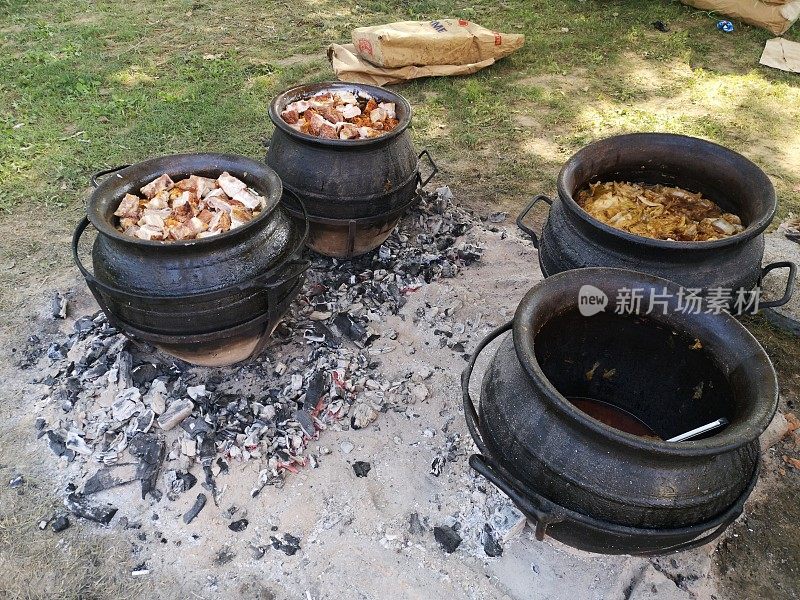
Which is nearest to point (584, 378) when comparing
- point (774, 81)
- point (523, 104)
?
point (523, 104)

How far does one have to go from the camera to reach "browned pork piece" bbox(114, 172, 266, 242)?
11.1 feet

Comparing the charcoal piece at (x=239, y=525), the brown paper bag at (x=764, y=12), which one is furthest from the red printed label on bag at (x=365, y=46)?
the brown paper bag at (x=764, y=12)

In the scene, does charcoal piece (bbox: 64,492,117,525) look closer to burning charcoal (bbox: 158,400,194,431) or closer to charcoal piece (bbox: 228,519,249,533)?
burning charcoal (bbox: 158,400,194,431)

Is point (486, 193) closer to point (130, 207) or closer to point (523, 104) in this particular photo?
point (523, 104)

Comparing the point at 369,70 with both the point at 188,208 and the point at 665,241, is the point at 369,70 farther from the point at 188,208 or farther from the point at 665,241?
the point at 665,241

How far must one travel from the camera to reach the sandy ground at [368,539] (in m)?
3.00

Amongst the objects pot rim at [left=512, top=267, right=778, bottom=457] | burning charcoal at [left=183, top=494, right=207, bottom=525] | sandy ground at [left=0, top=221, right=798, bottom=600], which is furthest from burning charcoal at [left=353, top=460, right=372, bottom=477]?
pot rim at [left=512, top=267, right=778, bottom=457]


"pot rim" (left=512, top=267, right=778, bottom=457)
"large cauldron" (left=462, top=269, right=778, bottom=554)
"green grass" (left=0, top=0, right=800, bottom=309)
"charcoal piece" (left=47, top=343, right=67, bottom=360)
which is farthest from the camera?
"green grass" (left=0, top=0, right=800, bottom=309)

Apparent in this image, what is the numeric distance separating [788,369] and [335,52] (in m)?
6.45

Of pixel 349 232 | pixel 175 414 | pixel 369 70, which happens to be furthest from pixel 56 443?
pixel 369 70

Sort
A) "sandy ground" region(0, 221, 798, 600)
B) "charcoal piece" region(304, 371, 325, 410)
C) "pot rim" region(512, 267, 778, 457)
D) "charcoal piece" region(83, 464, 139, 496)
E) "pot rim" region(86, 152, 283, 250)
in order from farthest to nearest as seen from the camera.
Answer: "charcoal piece" region(304, 371, 325, 410) < "charcoal piece" region(83, 464, 139, 496) < "pot rim" region(86, 152, 283, 250) < "sandy ground" region(0, 221, 798, 600) < "pot rim" region(512, 267, 778, 457)

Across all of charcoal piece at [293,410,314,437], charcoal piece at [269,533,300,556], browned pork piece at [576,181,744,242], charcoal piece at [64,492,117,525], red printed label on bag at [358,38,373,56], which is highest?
browned pork piece at [576,181,744,242]

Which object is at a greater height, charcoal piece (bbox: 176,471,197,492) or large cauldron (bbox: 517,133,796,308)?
large cauldron (bbox: 517,133,796,308)

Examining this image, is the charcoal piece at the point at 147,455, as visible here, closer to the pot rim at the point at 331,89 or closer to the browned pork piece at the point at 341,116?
the pot rim at the point at 331,89
